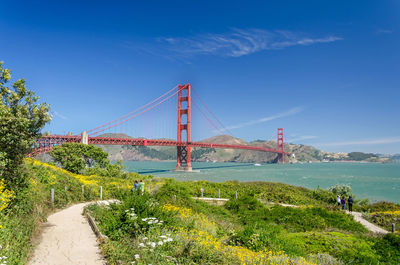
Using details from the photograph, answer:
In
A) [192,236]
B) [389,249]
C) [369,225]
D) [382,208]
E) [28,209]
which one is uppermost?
[28,209]

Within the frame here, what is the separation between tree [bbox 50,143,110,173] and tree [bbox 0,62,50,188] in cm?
2400

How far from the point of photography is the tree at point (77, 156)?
32938 millimetres

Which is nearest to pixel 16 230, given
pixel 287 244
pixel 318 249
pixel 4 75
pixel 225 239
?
pixel 4 75

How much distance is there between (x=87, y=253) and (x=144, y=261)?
2.89m

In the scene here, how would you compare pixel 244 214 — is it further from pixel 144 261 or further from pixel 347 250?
pixel 144 261

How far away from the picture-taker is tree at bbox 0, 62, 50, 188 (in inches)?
354

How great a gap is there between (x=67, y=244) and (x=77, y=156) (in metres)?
28.1

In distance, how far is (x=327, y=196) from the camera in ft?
90.5

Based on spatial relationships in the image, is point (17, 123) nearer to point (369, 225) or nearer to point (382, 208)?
point (369, 225)

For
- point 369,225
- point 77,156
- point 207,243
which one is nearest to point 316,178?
point 369,225

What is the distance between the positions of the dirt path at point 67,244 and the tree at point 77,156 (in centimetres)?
2159

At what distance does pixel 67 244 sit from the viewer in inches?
353

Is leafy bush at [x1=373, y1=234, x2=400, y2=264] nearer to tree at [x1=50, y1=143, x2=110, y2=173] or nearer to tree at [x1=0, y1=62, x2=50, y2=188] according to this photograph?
tree at [x1=0, y1=62, x2=50, y2=188]

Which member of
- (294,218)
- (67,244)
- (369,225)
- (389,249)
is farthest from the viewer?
(369,225)
